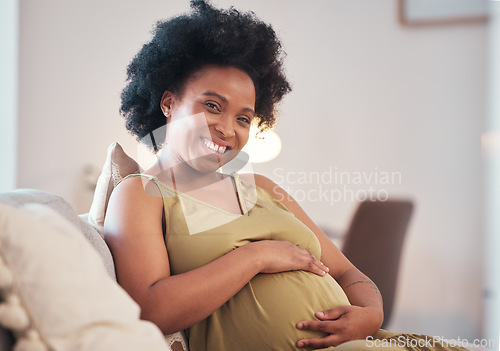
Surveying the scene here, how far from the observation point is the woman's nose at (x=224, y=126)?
1.19 metres

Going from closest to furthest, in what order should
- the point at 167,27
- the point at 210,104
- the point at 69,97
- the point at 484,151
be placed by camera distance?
the point at 210,104 < the point at 167,27 < the point at 484,151 < the point at 69,97

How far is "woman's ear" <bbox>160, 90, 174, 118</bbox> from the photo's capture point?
1283 mm

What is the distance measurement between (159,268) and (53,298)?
0.39 meters

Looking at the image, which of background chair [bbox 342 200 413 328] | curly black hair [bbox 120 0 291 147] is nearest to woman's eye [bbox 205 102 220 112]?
curly black hair [bbox 120 0 291 147]

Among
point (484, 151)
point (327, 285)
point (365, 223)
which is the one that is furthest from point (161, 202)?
point (484, 151)

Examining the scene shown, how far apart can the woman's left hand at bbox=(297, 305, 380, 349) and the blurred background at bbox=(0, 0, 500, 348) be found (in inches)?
27.7

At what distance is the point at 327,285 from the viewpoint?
3.61ft

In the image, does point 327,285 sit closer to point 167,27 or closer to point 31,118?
point 167,27

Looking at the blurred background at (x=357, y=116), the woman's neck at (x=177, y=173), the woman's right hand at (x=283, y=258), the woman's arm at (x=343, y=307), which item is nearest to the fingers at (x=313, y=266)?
the woman's right hand at (x=283, y=258)

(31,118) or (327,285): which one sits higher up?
(31,118)

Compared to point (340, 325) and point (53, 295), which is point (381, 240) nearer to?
point (340, 325)

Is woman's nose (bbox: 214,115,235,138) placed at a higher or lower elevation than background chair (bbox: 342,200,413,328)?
higher

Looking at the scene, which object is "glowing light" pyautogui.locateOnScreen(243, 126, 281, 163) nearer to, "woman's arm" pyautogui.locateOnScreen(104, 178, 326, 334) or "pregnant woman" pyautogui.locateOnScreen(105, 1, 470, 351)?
"pregnant woman" pyautogui.locateOnScreen(105, 1, 470, 351)

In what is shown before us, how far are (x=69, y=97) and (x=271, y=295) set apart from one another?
1.26 meters
